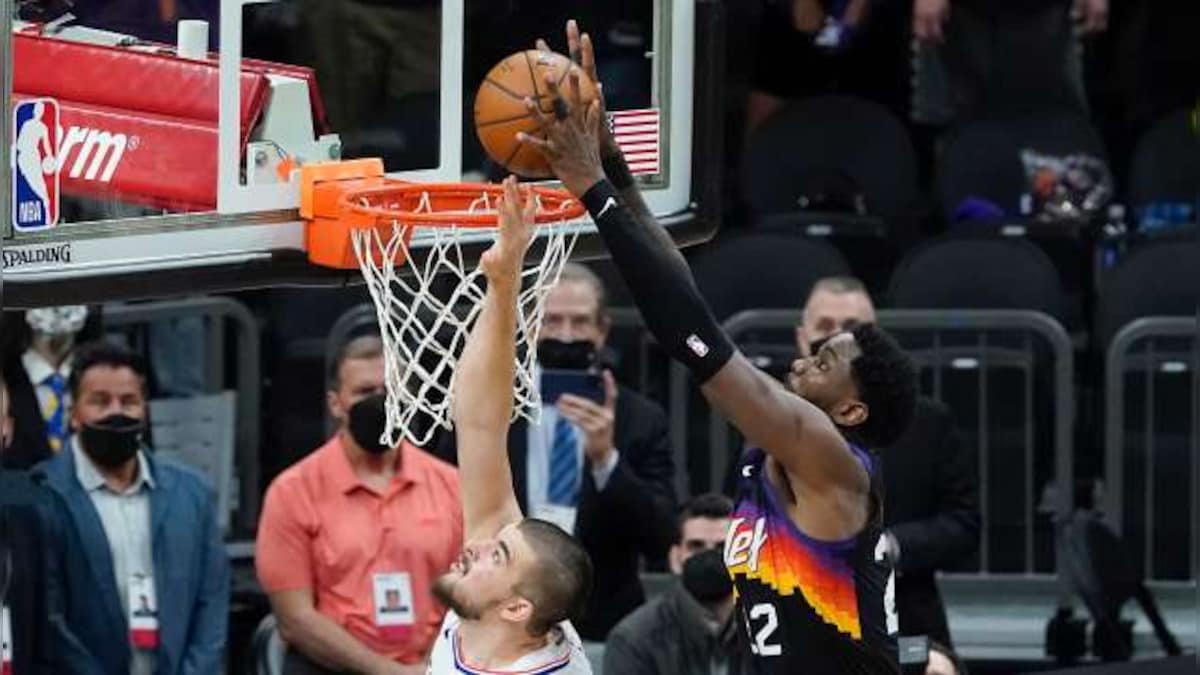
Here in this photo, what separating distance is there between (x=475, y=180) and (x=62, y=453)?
185cm

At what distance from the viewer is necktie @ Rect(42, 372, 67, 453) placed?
33.6 ft

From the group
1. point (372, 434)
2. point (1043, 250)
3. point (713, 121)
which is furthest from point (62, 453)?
point (1043, 250)

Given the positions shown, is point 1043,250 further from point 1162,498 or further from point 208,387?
point 208,387

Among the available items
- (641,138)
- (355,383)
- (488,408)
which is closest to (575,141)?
(488,408)

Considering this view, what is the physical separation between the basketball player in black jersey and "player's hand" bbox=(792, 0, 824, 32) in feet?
19.8

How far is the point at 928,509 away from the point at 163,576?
2.34m

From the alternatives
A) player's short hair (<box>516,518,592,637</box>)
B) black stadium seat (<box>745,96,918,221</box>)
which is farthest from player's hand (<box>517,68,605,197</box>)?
black stadium seat (<box>745,96,918,221</box>)

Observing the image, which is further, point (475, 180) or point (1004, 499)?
point (1004, 499)

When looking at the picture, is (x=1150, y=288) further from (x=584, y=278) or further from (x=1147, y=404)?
(x=584, y=278)

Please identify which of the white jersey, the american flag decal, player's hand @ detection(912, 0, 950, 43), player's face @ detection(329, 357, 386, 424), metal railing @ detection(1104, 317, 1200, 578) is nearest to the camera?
the white jersey

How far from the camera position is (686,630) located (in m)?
9.01

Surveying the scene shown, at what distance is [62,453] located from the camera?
938 centimetres

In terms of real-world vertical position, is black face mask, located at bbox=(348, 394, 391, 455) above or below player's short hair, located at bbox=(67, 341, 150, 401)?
below

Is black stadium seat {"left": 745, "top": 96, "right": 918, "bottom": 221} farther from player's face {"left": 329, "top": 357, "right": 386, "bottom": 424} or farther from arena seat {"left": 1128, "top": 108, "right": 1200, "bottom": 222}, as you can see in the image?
player's face {"left": 329, "top": 357, "right": 386, "bottom": 424}
